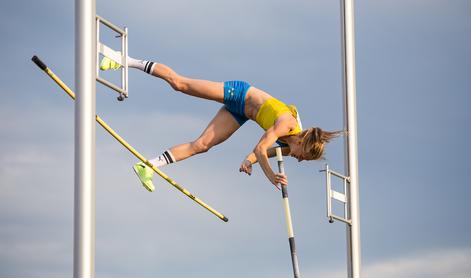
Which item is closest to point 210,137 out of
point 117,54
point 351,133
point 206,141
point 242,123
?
point 206,141

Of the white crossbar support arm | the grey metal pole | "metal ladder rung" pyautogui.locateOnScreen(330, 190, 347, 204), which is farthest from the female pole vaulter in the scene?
the grey metal pole

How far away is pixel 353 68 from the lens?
9.38 m

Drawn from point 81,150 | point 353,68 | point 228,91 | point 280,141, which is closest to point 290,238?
point 280,141

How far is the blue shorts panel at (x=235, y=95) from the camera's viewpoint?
8312 mm

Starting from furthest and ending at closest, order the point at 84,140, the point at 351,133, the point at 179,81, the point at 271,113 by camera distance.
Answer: the point at 351,133 → the point at 271,113 → the point at 179,81 → the point at 84,140

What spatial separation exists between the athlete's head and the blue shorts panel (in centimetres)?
63

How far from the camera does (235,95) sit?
8328mm

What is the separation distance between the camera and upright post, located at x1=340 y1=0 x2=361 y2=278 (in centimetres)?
914

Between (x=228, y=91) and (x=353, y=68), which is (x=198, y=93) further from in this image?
(x=353, y=68)

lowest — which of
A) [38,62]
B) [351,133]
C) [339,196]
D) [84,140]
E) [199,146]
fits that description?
[84,140]

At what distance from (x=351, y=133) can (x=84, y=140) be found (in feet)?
13.8

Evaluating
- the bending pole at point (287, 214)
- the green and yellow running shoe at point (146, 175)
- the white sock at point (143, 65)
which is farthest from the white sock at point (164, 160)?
the bending pole at point (287, 214)

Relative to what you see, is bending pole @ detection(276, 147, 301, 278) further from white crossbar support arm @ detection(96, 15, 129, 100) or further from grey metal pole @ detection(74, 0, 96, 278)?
grey metal pole @ detection(74, 0, 96, 278)

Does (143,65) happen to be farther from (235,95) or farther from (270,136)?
(270,136)
